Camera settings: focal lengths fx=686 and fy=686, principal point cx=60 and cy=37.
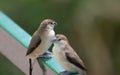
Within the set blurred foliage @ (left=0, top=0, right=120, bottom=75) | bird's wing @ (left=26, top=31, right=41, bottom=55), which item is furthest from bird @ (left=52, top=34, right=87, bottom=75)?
blurred foliage @ (left=0, top=0, right=120, bottom=75)

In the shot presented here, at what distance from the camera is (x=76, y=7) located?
17.3ft

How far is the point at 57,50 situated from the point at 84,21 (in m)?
2.36

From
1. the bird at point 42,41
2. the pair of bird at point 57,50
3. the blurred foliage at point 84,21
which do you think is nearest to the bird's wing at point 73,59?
the pair of bird at point 57,50

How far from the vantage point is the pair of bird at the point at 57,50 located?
2.84 m

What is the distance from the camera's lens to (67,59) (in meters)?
2.90

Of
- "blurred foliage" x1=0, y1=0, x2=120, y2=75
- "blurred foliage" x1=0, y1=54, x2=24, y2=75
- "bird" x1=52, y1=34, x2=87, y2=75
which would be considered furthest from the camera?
"blurred foliage" x1=0, y1=0, x2=120, y2=75

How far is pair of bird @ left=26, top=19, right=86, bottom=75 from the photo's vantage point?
9.31 feet

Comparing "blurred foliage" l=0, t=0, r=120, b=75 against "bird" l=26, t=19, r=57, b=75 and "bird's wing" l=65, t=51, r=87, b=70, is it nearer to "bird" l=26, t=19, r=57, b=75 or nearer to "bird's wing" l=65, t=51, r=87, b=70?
"bird" l=26, t=19, r=57, b=75

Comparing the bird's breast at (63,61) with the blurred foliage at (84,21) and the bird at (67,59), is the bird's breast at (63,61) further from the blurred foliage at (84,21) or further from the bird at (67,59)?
the blurred foliage at (84,21)

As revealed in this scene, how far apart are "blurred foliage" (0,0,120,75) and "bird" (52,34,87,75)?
2235mm

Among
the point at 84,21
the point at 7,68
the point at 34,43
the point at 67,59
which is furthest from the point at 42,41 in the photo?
the point at 84,21

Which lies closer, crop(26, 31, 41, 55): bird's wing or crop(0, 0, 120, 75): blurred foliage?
crop(26, 31, 41, 55): bird's wing

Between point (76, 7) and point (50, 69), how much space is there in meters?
2.58

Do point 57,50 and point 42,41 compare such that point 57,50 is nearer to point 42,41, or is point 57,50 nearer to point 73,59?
point 73,59
